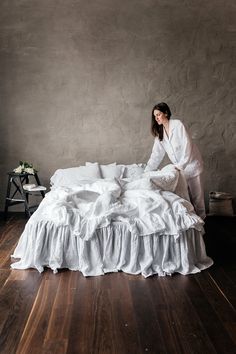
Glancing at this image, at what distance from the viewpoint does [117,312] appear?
8.59ft

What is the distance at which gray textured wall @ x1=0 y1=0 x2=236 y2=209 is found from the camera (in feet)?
17.5

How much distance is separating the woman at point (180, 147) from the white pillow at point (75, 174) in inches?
34.1

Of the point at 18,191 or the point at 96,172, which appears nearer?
the point at 96,172

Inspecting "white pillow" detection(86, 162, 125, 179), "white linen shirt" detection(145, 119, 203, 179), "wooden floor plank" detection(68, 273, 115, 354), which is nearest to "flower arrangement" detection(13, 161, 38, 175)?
"white pillow" detection(86, 162, 125, 179)

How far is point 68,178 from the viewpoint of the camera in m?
Result: 4.85

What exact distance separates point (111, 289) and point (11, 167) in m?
3.03

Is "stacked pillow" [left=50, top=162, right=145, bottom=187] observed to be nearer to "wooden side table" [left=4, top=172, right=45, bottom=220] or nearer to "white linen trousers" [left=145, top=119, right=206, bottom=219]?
"wooden side table" [left=4, top=172, right=45, bottom=220]

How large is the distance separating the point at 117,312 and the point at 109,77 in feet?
11.7

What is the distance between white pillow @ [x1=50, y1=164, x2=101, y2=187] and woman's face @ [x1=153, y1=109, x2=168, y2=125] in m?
0.98

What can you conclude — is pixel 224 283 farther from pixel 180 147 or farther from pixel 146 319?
pixel 180 147

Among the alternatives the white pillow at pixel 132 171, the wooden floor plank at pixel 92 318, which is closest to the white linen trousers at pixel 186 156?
the white pillow at pixel 132 171

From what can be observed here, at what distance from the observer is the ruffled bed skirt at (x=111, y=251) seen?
332 centimetres

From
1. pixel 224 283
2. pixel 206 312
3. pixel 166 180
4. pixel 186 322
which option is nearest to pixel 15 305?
pixel 186 322

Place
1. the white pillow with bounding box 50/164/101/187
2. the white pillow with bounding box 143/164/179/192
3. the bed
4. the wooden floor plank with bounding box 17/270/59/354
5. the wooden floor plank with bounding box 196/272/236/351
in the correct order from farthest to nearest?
the white pillow with bounding box 50/164/101/187 < the white pillow with bounding box 143/164/179/192 < the bed < the wooden floor plank with bounding box 196/272/236/351 < the wooden floor plank with bounding box 17/270/59/354
